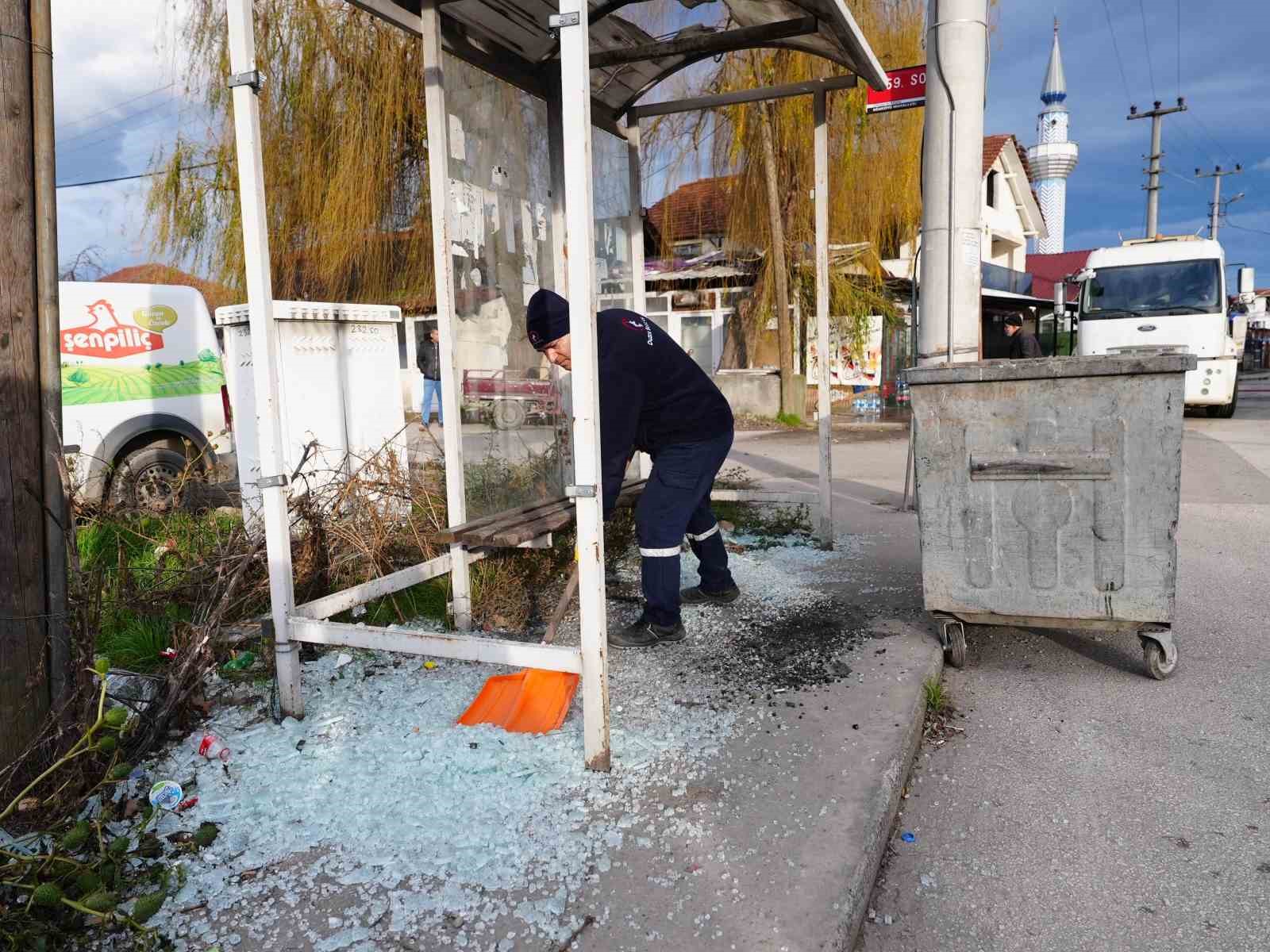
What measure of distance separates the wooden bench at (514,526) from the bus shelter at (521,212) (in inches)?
5.6

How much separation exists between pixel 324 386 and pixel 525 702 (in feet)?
10.2

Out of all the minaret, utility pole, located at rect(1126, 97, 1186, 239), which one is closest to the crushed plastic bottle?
utility pole, located at rect(1126, 97, 1186, 239)

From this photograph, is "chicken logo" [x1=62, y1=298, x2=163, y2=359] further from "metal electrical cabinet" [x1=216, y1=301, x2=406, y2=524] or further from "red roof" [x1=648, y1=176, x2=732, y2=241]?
"red roof" [x1=648, y1=176, x2=732, y2=241]

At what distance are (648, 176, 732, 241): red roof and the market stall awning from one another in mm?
10386

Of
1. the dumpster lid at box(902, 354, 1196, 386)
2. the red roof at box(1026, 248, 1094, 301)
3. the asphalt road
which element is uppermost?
the red roof at box(1026, 248, 1094, 301)

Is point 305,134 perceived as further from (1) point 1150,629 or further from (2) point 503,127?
(1) point 1150,629

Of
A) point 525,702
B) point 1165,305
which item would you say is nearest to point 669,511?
point 525,702

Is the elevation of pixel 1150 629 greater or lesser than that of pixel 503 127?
lesser

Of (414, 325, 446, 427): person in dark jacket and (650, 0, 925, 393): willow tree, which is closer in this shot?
(414, 325, 446, 427): person in dark jacket

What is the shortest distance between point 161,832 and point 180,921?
44cm

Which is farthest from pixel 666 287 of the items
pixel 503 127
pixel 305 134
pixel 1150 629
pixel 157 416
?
pixel 1150 629

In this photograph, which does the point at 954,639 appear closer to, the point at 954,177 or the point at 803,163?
the point at 954,177

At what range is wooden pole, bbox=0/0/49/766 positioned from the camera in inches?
92.3

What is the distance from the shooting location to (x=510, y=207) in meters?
4.58
